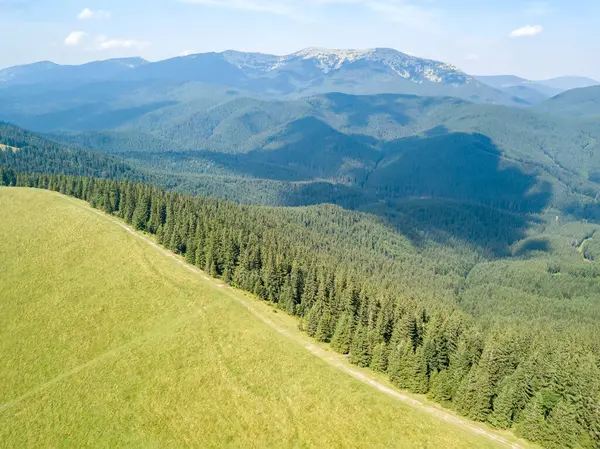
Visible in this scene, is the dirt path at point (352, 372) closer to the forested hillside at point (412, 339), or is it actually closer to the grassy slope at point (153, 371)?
the forested hillside at point (412, 339)

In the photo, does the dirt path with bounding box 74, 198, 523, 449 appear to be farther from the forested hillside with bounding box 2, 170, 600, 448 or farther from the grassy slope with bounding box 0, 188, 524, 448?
the grassy slope with bounding box 0, 188, 524, 448

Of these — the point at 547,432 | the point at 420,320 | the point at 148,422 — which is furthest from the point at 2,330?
the point at 547,432

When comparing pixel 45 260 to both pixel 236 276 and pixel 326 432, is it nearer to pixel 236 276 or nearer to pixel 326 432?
pixel 236 276

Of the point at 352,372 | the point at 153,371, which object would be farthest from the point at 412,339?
the point at 153,371

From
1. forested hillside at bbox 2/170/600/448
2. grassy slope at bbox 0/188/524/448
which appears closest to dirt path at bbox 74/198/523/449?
forested hillside at bbox 2/170/600/448

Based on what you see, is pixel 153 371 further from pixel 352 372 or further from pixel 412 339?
pixel 412 339

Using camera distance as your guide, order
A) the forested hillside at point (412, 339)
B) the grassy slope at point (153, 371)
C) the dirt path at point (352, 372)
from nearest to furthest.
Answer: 1. the dirt path at point (352, 372)
2. the grassy slope at point (153, 371)
3. the forested hillside at point (412, 339)

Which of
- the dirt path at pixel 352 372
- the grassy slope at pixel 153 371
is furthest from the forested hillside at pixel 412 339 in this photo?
the grassy slope at pixel 153 371

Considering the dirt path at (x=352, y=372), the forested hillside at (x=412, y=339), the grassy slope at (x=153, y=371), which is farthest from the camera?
the forested hillside at (x=412, y=339)
